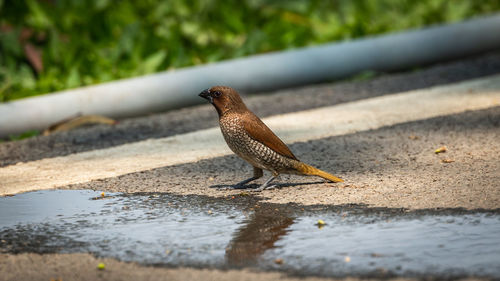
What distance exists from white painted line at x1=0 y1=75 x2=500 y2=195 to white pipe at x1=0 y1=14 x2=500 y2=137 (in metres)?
1.10

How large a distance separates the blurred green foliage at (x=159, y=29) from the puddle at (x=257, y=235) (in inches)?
136

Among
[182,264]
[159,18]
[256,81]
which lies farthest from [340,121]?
[159,18]

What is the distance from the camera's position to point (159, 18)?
32.9ft

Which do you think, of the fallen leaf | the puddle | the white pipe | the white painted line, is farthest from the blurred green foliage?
the fallen leaf

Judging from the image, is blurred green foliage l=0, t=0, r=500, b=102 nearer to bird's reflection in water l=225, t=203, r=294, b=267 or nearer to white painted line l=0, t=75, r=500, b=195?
white painted line l=0, t=75, r=500, b=195

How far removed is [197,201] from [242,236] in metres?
0.77

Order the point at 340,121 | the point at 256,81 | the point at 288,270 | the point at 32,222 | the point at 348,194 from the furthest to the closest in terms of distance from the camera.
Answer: the point at 256,81
the point at 340,121
the point at 348,194
the point at 32,222
the point at 288,270

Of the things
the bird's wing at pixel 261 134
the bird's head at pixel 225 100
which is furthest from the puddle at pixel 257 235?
the bird's head at pixel 225 100

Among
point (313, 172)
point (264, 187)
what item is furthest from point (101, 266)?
point (313, 172)

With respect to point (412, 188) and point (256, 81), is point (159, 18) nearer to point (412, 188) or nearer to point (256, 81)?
point (256, 81)

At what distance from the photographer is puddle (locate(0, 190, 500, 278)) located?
3.52 metres

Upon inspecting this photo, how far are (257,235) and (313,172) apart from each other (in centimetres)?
102

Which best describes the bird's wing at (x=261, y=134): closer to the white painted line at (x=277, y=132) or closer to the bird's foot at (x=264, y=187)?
the bird's foot at (x=264, y=187)

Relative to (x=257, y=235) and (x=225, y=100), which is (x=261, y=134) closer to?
(x=225, y=100)
